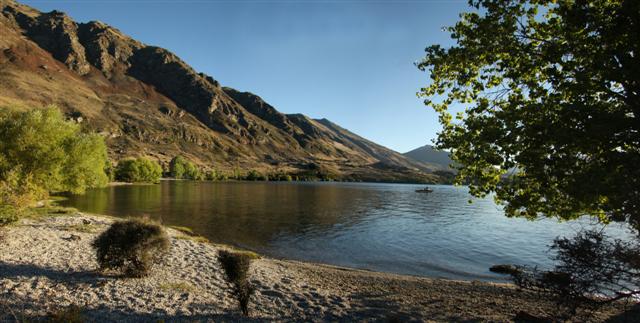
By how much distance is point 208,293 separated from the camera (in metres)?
15.5

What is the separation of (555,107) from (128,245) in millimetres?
19195

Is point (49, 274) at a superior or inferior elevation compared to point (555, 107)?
inferior

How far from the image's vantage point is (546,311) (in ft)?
56.3

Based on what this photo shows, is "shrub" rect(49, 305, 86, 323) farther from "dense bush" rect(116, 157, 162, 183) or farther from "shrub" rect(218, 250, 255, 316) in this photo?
"dense bush" rect(116, 157, 162, 183)

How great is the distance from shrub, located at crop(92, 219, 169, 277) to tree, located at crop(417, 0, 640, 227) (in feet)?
47.9

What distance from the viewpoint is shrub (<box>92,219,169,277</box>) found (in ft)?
52.5

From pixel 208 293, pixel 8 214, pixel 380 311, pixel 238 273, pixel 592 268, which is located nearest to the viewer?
pixel 592 268

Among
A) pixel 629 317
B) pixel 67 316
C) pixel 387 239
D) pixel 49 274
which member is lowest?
pixel 387 239

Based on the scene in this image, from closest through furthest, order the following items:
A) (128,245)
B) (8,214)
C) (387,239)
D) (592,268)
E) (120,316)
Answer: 1. (592,268)
2. (120,316)
3. (128,245)
4. (8,214)
5. (387,239)

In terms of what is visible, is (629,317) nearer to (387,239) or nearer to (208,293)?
(208,293)

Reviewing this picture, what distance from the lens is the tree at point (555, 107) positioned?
370 inches

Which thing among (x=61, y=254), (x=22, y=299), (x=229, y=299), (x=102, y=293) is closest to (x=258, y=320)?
(x=229, y=299)

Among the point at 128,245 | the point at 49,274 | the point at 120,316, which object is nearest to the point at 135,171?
the point at 49,274

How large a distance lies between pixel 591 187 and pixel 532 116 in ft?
10.5
